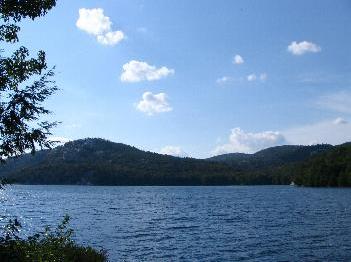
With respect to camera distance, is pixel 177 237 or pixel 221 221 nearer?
pixel 177 237

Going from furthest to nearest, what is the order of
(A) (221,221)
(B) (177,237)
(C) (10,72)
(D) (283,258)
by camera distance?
(A) (221,221) < (B) (177,237) < (D) (283,258) < (C) (10,72)

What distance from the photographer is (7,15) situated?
12.7m

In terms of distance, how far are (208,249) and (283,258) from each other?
944 centimetres

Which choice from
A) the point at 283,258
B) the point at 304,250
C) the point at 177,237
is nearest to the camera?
the point at 283,258

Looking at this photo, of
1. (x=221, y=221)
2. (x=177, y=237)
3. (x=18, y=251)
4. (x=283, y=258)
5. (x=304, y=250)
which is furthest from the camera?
(x=221, y=221)

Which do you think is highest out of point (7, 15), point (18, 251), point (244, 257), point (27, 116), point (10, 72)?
point (7, 15)

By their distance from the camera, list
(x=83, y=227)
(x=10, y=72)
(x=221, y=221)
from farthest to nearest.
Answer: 1. (x=221, y=221)
2. (x=83, y=227)
3. (x=10, y=72)

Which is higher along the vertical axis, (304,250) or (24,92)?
(24,92)

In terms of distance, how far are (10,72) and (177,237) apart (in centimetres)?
5009

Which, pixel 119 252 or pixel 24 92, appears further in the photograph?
pixel 119 252

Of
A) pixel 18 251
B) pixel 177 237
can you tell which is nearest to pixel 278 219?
pixel 177 237

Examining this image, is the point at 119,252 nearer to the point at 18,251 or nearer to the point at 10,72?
the point at 18,251

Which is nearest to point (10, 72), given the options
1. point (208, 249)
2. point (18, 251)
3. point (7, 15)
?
point (7, 15)

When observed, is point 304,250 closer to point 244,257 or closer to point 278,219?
point 244,257
